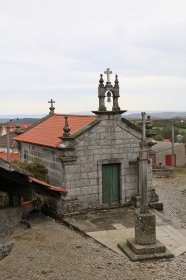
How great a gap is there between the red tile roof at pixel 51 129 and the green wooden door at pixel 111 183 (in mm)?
2338

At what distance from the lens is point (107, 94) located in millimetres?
17297

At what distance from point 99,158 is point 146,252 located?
6.07 m

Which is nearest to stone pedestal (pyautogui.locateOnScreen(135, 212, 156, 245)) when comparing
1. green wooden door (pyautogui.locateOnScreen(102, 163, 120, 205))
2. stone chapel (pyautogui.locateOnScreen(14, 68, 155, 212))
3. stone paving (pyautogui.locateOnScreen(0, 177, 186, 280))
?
stone paving (pyautogui.locateOnScreen(0, 177, 186, 280))

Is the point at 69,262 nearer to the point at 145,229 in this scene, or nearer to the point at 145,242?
the point at 145,242

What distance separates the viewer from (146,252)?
39.0 feet

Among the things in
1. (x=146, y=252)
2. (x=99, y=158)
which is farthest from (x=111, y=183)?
(x=146, y=252)

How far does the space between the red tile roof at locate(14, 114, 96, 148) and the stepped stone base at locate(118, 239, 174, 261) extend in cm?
642

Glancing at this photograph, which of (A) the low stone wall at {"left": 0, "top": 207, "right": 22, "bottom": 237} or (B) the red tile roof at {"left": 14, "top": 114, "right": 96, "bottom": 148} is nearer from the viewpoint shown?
(A) the low stone wall at {"left": 0, "top": 207, "right": 22, "bottom": 237}

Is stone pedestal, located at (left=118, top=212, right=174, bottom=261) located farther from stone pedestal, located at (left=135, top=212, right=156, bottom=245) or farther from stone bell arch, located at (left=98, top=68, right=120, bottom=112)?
stone bell arch, located at (left=98, top=68, right=120, bottom=112)

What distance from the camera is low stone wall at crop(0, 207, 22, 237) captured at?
4.96m

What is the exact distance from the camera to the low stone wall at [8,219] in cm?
496

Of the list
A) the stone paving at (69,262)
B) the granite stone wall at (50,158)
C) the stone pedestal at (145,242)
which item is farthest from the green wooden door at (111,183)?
the stone pedestal at (145,242)

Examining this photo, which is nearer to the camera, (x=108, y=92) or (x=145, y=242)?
(x=145, y=242)

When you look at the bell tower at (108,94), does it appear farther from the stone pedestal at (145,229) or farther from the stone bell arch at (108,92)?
the stone pedestal at (145,229)
